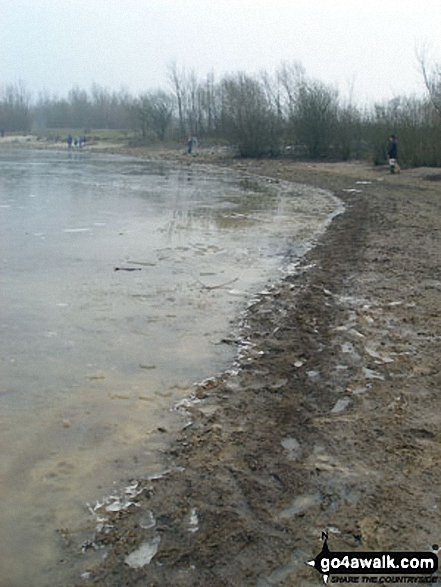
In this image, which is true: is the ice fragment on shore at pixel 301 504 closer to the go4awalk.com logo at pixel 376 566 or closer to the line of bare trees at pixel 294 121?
the go4awalk.com logo at pixel 376 566

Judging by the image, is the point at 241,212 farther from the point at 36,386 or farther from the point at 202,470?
the point at 202,470

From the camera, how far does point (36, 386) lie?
4.75m

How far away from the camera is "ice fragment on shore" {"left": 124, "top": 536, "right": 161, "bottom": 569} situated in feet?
9.10

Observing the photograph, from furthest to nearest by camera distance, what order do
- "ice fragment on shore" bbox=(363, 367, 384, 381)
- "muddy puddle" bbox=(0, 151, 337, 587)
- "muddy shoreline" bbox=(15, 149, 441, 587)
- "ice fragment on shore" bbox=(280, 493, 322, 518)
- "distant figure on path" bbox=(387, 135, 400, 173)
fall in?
"distant figure on path" bbox=(387, 135, 400, 173) < "ice fragment on shore" bbox=(363, 367, 384, 381) < "muddy puddle" bbox=(0, 151, 337, 587) < "ice fragment on shore" bbox=(280, 493, 322, 518) < "muddy shoreline" bbox=(15, 149, 441, 587)

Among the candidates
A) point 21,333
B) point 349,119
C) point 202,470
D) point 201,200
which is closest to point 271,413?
point 202,470

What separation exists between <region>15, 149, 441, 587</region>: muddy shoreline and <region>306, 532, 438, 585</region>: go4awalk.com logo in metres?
0.05

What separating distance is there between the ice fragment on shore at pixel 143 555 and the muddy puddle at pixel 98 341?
0.29 metres

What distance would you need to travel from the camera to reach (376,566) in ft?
9.09

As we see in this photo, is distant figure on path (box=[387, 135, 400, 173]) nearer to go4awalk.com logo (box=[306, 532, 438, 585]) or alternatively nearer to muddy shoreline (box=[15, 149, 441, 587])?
muddy shoreline (box=[15, 149, 441, 587])

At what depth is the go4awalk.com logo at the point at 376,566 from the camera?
2.69 meters

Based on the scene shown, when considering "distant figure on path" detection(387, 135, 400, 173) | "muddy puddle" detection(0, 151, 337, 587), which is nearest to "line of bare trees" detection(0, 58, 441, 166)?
"distant figure on path" detection(387, 135, 400, 173)

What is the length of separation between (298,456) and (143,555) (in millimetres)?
1260

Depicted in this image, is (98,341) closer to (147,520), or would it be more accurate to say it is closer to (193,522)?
(147,520)

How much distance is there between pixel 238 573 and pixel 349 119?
3923 centimetres
